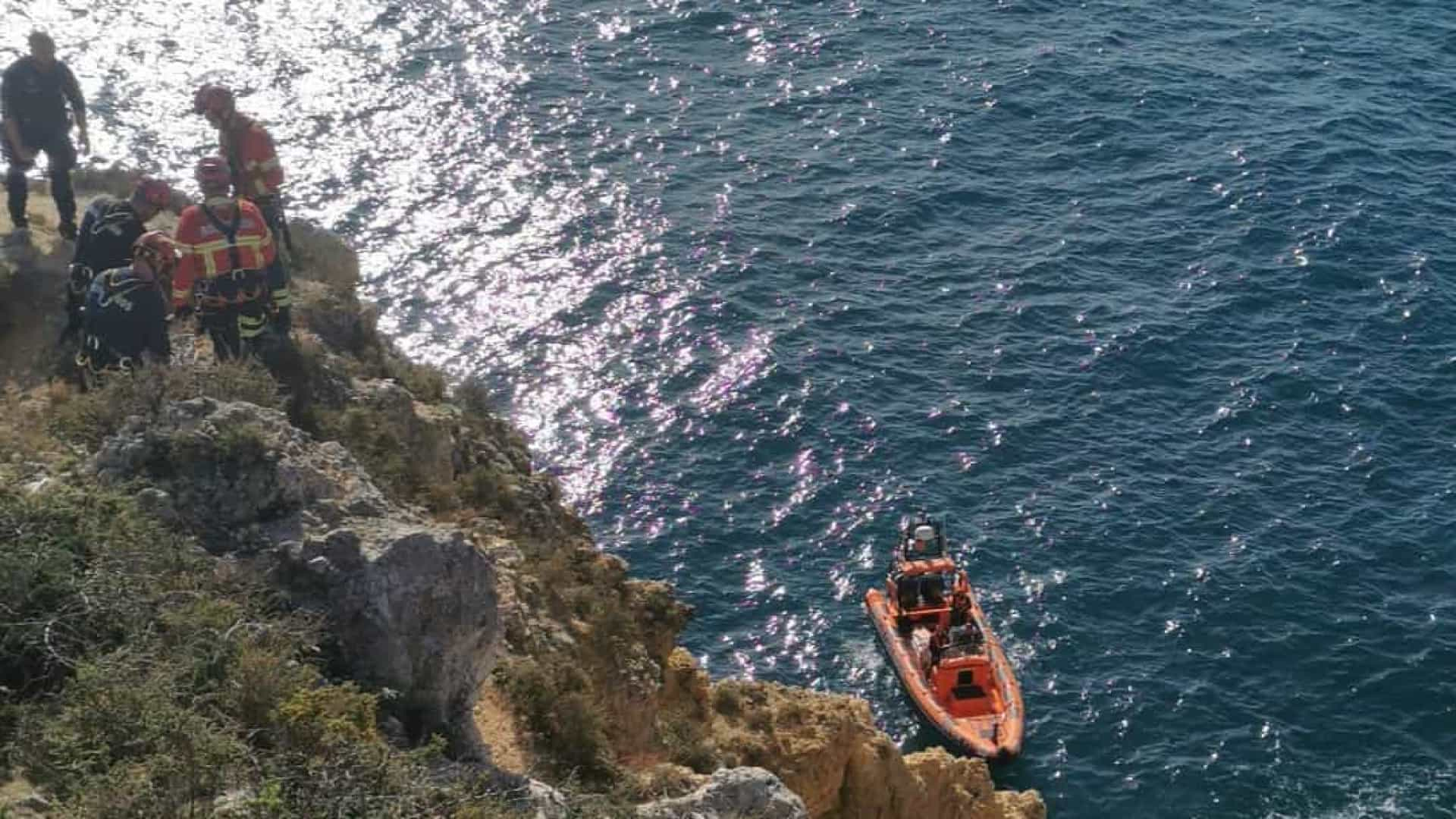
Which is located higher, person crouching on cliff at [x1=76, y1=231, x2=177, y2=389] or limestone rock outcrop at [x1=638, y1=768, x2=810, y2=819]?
person crouching on cliff at [x1=76, y1=231, x2=177, y2=389]

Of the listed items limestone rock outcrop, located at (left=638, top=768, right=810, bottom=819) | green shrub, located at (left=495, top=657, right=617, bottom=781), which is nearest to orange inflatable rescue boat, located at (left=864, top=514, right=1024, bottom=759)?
green shrub, located at (left=495, top=657, right=617, bottom=781)

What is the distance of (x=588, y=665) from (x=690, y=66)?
3643 centimetres

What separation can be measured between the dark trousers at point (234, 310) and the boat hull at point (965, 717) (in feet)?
56.0

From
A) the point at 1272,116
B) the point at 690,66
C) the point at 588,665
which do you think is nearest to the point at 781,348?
the point at 690,66

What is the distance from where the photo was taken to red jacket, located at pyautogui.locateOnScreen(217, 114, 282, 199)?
18.0 m

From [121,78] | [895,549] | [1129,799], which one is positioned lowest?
[1129,799]

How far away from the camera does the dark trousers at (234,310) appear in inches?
610

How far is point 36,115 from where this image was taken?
18.7 metres

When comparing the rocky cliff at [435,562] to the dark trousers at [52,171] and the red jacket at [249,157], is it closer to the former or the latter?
the dark trousers at [52,171]

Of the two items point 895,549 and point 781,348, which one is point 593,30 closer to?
point 781,348

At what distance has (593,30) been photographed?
51.5 m

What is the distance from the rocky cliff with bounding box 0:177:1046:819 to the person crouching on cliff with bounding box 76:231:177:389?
21.0 inches

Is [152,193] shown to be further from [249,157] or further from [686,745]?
[686,745]

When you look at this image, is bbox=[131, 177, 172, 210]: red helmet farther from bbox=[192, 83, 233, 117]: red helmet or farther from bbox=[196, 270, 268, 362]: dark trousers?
bbox=[192, 83, 233, 117]: red helmet
